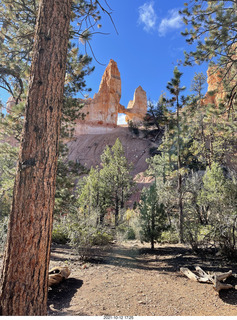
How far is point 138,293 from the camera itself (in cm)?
392

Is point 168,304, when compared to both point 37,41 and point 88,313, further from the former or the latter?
point 37,41

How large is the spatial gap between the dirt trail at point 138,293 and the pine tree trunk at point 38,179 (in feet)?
6.09

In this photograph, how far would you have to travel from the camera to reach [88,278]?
4938 millimetres

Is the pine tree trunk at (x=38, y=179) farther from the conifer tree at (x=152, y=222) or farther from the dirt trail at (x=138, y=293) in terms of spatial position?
the conifer tree at (x=152, y=222)

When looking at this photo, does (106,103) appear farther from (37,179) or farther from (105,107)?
(37,179)

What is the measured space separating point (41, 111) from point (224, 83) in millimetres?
6823

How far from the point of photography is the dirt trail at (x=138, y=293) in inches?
128

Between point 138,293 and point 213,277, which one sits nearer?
point 138,293

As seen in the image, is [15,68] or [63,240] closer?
[15,68]

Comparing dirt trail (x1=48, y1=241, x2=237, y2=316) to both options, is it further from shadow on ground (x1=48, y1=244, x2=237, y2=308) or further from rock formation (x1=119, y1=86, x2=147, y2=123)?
rock formation (x1=119, y1=86, x2=147, y2=123)

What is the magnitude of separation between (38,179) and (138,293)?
3402 millimetres

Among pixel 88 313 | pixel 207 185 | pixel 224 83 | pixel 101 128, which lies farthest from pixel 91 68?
pixel 101 128

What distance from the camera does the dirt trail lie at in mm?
3248

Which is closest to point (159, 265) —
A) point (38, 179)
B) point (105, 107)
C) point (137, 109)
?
point (38, 179)
